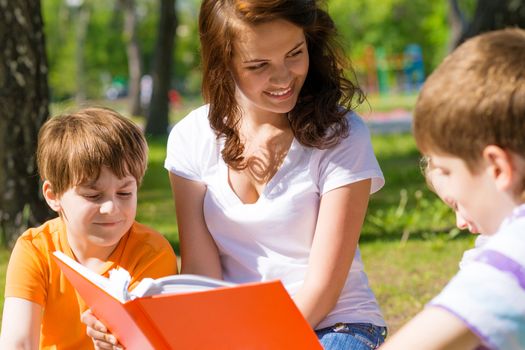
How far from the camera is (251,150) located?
10.3 ft

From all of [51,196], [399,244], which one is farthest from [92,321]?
[399,244]

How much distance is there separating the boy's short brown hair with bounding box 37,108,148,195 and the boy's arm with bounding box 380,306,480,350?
1.34m

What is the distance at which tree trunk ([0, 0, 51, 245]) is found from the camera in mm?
5754

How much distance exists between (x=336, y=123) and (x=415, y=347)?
1.36 m

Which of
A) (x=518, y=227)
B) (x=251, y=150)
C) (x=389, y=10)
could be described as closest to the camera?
(x=518, y=227)

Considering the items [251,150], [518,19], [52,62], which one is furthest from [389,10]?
[251,150]

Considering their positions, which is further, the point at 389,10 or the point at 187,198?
the point at 389,10

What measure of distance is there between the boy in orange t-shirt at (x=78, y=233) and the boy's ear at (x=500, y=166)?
1369mm

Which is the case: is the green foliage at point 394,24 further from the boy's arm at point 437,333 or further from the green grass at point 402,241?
the boy's arm at point 437,333

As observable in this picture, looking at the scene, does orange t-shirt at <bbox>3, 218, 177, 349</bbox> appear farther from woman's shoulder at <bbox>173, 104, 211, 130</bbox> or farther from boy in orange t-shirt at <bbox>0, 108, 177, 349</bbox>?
woman's shoulder at <bbox>173, 104, 211, 130</bbox>

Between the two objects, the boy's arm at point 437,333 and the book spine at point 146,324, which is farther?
the book spine at point 146,324

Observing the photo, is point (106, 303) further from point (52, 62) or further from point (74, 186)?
point (52, 62)

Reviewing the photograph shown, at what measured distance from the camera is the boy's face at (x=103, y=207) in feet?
9.37

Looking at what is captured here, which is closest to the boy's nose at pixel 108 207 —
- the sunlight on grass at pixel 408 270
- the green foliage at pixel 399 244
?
the green foliage at pixel 399 244
